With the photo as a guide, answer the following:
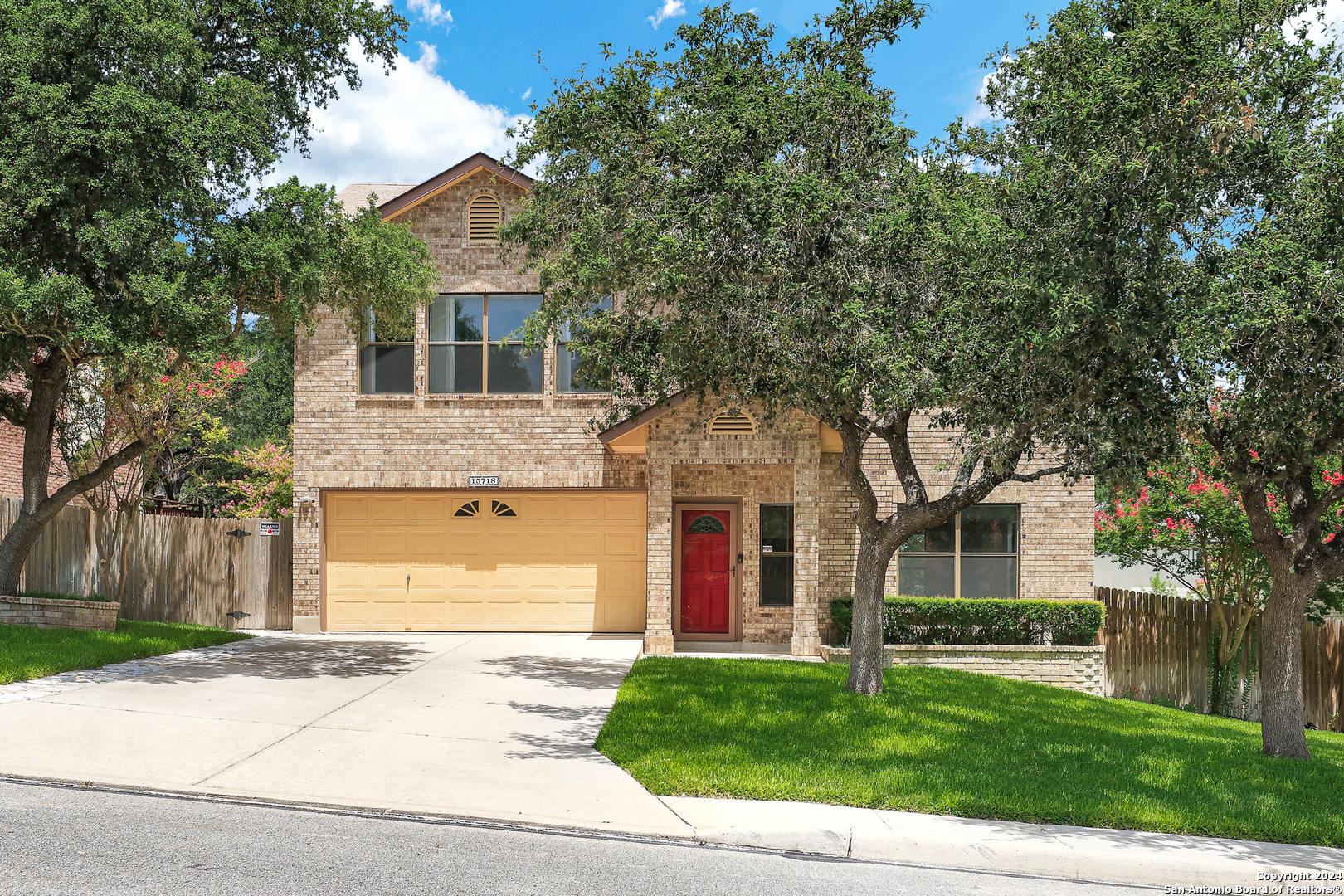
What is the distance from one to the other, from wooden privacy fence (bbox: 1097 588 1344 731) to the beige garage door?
7945mm

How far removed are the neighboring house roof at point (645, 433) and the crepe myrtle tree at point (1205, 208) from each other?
7102 millimetres

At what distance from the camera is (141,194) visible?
35.2 feet

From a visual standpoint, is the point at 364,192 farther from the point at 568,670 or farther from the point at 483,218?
the point at 568,670

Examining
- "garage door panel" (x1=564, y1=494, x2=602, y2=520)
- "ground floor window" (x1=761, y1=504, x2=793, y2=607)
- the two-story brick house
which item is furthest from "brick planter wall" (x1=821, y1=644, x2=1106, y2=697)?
"garage door panel" (x1=564, y1=494, x2=602, y2=520)

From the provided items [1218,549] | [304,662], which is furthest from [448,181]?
[1218,549]

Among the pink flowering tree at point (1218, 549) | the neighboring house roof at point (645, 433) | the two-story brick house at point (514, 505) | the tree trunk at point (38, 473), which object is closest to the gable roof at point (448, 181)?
the two-story brick house at point (514, 505)

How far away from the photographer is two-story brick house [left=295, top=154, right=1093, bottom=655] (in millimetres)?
15836

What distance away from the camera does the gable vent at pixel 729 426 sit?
15219mm

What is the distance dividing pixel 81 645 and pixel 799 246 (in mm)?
9895

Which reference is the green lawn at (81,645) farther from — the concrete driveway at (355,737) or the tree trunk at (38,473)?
the tree trunk at (38,473)

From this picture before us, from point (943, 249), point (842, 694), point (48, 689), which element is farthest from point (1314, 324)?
point (48, 689)

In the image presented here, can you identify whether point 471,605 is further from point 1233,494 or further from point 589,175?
point 1233,494

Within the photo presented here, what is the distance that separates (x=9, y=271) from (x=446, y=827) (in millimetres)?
8061

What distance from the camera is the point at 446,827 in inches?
247
